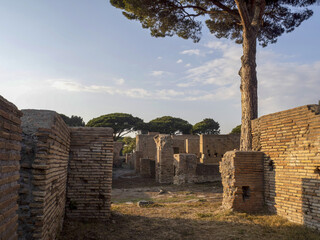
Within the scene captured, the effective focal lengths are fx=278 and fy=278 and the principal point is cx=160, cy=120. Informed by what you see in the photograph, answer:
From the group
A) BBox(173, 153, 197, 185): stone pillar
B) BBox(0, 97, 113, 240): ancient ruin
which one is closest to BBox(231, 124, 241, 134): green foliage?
BBox(173, 153, 197, 185): stone pillar

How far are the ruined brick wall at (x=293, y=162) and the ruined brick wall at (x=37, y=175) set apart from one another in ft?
16.3

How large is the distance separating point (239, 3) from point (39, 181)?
418 inches

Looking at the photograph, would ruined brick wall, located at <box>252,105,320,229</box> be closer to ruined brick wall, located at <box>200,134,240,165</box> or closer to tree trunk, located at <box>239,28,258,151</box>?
tree trunk, located at <box>239,28,258,151</box>

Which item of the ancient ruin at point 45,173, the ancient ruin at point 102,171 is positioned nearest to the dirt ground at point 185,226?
the ancient ruin at point 102,171

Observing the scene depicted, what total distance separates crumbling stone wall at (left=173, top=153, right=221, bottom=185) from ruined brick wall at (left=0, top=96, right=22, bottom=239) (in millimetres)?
12541

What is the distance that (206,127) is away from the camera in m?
43.8

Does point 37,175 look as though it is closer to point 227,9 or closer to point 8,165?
point 8,165

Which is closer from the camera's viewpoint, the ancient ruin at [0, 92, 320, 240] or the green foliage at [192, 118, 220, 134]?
the ancient ruin at [0, 92, 320, 240]

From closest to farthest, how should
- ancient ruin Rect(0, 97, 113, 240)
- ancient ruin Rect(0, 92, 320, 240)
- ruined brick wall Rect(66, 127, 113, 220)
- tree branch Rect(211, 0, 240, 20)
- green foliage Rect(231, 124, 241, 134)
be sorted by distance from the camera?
ancient ruin Rect(0, 97, 113, 240) < ancient ruin Rect(0, 92, 320, 240) < ruined brick wall Rect(66, 127, 113, 220) < tree branch Rect(211, 0, 240, 20) < green foliage Rect(231, 124, 241, 134)

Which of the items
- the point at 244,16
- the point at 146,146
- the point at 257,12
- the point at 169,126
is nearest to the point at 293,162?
the point at 244,16

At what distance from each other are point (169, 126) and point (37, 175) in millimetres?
39573

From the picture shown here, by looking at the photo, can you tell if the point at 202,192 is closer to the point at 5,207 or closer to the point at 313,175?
the point at 313,175

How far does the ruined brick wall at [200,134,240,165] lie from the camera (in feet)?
62.6

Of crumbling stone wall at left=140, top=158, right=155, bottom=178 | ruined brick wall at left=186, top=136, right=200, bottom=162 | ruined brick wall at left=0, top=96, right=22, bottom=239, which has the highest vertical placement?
ruined brick wall at left=186, top=136, right=200, bottom=162
